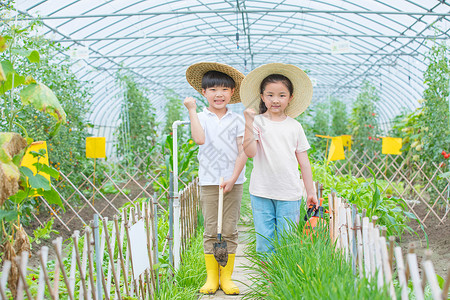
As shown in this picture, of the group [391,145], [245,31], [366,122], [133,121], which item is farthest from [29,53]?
[245,31]

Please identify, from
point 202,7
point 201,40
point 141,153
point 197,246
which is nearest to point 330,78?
point 201,40

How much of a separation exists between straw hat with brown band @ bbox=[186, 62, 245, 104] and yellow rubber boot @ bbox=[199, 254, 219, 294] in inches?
39.4

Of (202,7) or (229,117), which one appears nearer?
(229,117)

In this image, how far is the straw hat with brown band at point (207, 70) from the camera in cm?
249

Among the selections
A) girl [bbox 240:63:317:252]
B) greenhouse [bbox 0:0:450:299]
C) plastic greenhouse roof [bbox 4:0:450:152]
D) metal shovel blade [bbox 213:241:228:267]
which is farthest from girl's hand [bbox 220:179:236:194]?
plastic greenhouse roof [bbox 4:0:450:152]

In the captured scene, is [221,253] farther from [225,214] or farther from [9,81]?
[9,81]

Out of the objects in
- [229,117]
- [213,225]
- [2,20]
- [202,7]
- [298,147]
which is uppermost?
[202,7]

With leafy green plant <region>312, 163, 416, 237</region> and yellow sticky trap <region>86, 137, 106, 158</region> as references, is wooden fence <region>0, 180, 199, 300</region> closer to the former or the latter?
leafy green plant <region>312, 163, 416, 237</region>

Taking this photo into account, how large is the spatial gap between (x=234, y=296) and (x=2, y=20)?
8.75 ft

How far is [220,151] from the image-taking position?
7.93 feet

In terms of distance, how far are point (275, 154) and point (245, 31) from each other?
857 centimetres

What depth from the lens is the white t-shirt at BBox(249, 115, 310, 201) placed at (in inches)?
92.2

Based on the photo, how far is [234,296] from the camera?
236 centimetres

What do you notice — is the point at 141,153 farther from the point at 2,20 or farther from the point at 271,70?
the point at 271,70
